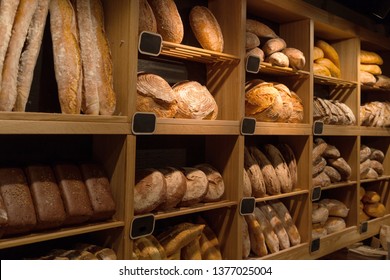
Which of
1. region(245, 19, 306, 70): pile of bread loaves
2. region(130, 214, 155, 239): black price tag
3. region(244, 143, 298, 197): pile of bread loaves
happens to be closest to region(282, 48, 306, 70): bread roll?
region(245, 19, 306, 70): pile of bread loaves

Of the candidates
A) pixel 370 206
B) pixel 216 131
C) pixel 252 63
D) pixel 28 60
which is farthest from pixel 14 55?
pixel 370 206

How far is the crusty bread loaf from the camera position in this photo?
1383 mm

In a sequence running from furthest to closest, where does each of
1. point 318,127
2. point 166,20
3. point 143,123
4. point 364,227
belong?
Result: 1. point 364,227
2. point 318,127
3. point 166,20
4. point 143,123

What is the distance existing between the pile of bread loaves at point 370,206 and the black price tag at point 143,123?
2.14m

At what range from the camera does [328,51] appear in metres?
2.80

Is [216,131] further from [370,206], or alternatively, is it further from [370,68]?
[370,206]

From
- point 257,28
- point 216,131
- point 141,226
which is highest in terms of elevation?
point 257,28

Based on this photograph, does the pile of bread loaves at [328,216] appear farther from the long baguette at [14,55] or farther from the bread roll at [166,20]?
the long baguette at [14,55]

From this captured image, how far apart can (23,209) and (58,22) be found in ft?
2.10

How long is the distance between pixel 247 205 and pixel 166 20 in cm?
96

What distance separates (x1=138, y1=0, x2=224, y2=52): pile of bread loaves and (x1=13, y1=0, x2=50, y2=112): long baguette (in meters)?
0.43

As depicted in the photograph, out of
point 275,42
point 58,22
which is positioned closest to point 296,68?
point 275,42

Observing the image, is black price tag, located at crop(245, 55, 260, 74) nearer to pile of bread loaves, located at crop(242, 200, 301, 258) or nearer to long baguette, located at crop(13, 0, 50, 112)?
pile of bread loaves, located at crop(242, 200, 301, 258)
